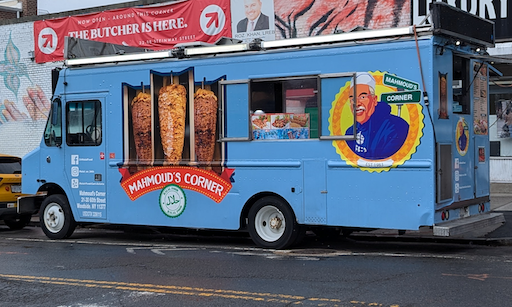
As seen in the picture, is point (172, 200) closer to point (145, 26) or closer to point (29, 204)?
point (29, 204)

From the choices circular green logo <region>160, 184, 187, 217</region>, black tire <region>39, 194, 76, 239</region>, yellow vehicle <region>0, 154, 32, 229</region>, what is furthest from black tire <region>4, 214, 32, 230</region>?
circular green logo <region>160, 184, 187, 217</region>

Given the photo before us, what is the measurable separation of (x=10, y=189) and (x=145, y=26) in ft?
24.1

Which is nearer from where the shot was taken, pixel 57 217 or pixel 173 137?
pixel 173 137

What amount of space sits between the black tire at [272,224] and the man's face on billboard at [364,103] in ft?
6.02

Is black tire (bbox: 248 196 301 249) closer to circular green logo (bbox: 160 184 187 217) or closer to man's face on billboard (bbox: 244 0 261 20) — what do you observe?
circular green logo (bbox: 160 184 187 217)

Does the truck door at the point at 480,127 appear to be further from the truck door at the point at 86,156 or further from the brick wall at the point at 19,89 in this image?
the brick wall at the point at 19,89

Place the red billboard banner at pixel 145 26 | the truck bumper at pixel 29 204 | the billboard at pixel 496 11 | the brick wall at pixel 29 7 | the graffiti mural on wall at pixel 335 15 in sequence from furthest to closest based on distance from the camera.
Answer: the brick wall at pixel 29 7, the red billboard banner at pixel 145 26, the graffiti mural on wall at pixel 335 15, the billboard at pixel 496 11, the truck bumper at pixel 29 204

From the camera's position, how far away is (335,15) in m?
17.6

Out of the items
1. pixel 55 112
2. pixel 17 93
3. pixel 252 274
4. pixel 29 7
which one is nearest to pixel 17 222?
pixel 55 112

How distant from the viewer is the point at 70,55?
13.3m

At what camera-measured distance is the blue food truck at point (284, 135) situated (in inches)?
390

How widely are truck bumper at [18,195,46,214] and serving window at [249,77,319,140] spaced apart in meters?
5.13

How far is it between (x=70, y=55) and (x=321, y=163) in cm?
565

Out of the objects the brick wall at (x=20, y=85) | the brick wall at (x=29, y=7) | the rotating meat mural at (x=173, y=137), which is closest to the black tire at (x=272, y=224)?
the rotating meat mural at (x=173, y=137)
